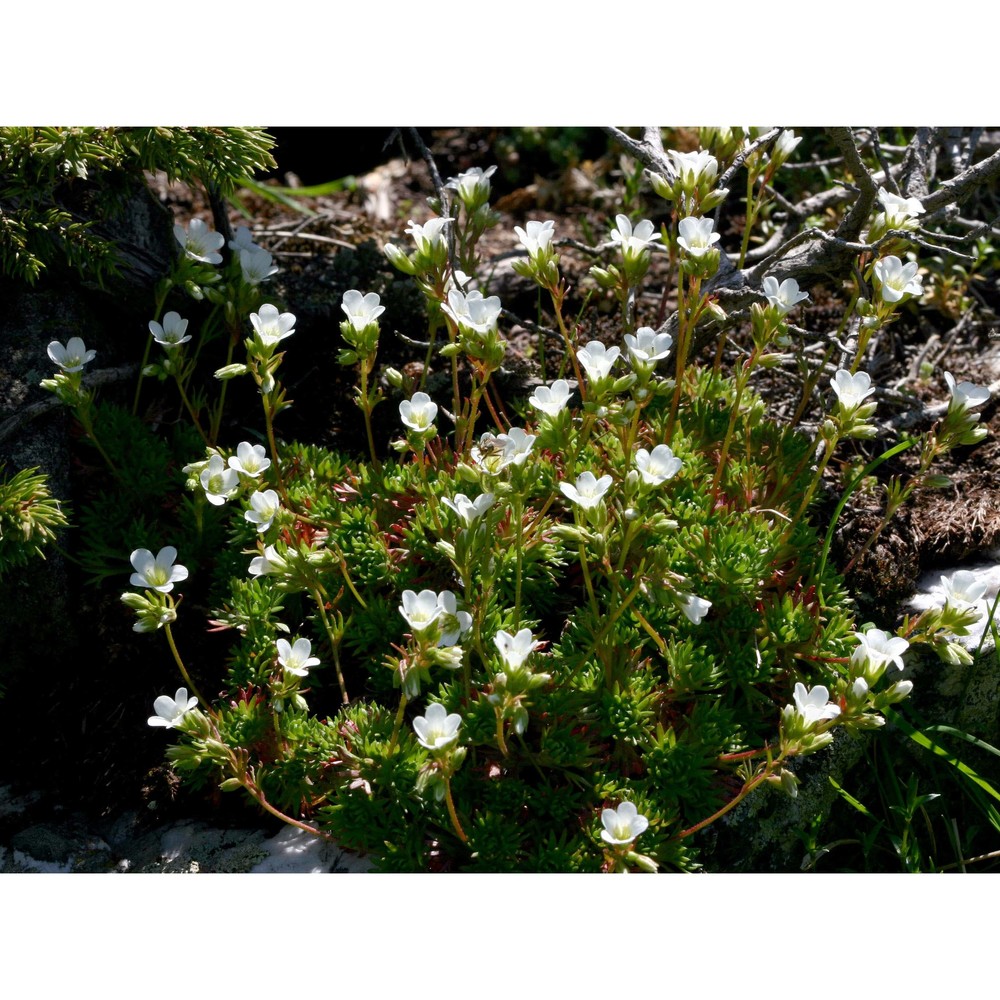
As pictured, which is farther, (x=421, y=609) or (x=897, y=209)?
(x=897, y=209)

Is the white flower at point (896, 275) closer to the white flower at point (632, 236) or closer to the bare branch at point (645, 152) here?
the white flower at point (632, 236)

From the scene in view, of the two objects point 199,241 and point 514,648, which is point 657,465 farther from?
point 199,241

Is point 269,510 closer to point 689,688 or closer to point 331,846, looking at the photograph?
point 331,846

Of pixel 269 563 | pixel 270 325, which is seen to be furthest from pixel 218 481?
pixel 270 325

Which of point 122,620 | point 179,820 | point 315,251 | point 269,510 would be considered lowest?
point 179,820

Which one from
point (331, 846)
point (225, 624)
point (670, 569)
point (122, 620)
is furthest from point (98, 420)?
point (670, 569)

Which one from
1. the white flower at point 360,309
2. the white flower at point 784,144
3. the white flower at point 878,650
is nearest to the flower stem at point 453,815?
the white flower at point 878,650

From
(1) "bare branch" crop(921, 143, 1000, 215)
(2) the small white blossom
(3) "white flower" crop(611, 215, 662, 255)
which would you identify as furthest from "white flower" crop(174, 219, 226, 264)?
(1) "bare branch" crop(921, 143, 1000, 215)
